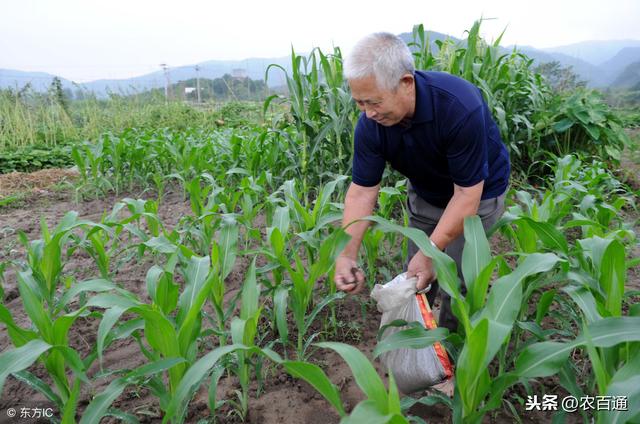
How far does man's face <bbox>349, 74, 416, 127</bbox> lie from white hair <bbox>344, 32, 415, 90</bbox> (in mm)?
20

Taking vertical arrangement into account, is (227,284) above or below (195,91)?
below

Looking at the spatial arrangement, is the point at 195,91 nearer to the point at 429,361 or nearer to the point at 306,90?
the point at 306,90

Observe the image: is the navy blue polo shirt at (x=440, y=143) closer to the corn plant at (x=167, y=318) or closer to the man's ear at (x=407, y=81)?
the man's ear at (x=407, y=81)

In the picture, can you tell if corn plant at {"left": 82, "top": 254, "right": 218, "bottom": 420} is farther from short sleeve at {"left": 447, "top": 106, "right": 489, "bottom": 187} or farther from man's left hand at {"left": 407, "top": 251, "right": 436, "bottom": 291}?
short sleeve at {"left": 447, "top": 106, "right": 489, "bottom": 187}

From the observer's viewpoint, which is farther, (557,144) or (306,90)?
(557,144)

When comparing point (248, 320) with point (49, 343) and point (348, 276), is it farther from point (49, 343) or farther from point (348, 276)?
point (49, 343)

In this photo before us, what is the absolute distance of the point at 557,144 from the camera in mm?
4867

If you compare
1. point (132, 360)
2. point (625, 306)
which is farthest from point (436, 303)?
point (132, 360)

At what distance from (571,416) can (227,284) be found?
6.31 ft

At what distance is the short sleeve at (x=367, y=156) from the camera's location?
1.84 metres

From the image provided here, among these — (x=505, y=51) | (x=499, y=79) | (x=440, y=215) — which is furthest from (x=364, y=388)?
(x=505, y=51)

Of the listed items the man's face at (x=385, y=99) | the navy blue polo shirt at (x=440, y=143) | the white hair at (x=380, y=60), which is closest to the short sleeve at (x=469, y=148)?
the navy blue polo shirt at (x=440, y=143)

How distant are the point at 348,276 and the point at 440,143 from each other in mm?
660

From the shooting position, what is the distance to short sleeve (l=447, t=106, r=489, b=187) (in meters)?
1.62
